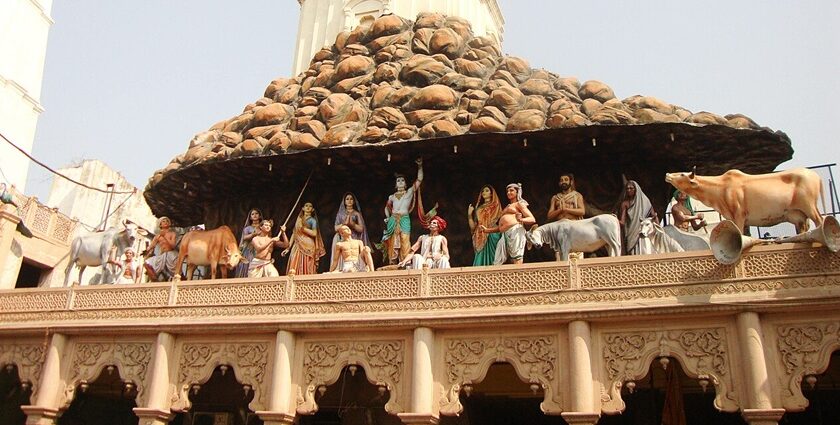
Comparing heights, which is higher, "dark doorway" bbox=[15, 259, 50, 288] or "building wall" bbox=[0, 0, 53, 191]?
"building wall" bbox=[0, 0, 53, 191]

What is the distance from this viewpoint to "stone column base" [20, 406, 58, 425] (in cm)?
1196

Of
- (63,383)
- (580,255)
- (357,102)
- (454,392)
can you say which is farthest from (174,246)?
(580,255)

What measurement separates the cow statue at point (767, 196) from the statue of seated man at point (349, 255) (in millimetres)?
5584

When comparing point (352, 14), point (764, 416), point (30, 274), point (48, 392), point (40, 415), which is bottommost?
point (40, 415)

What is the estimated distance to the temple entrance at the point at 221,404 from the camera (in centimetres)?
1495

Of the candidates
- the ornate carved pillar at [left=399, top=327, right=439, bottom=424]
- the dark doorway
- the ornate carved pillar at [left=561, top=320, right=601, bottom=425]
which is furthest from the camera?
the dark doorway

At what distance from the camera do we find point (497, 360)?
33.3 feet

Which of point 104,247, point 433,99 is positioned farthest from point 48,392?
point 433,99

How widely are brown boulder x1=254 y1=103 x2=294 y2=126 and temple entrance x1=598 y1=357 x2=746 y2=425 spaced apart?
903 cm

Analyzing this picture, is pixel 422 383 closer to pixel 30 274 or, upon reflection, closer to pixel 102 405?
pixel 102 405

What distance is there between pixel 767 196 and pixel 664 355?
270cm

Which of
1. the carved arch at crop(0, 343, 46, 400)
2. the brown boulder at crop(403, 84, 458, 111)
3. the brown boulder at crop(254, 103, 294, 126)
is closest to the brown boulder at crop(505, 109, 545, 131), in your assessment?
the brown boulder at crop(403, 84, 458, 111)

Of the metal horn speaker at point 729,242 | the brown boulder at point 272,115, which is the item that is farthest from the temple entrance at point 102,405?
the metal horn speaker at point 729,242

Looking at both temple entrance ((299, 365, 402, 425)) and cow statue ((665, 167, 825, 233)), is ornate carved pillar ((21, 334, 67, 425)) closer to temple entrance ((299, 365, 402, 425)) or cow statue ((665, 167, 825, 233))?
temple entrance ((299, 365, 402, 425))
